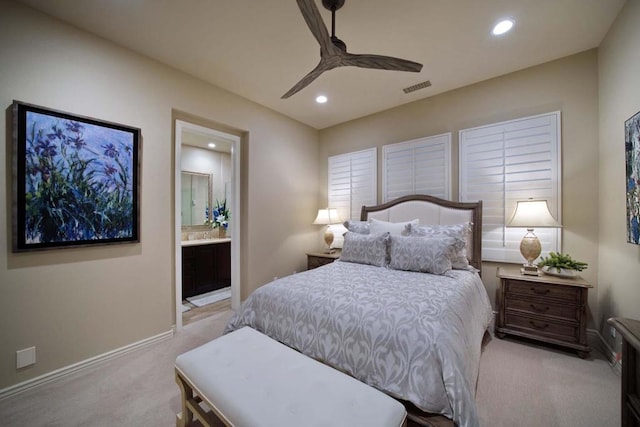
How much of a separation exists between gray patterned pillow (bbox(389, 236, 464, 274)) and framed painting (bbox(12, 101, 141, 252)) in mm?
2632

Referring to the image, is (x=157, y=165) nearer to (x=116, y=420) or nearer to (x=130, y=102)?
(x=130, y=102)

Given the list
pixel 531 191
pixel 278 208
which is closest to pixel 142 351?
pixel 278 208

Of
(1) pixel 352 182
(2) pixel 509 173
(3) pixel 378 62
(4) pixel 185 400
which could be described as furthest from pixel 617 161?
(4) pixel 185 400

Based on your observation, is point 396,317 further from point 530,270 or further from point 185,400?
point 530,270

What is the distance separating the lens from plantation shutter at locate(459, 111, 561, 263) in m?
2.70

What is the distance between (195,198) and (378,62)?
4.19 meters

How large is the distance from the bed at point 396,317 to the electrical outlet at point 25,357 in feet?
4.83

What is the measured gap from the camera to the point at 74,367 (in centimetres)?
213

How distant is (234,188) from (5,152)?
6.70ft

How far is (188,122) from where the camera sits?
3.02m

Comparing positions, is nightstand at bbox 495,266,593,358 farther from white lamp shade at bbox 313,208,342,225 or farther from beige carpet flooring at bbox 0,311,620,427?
white lamp shade at bbox 313,208,342,225

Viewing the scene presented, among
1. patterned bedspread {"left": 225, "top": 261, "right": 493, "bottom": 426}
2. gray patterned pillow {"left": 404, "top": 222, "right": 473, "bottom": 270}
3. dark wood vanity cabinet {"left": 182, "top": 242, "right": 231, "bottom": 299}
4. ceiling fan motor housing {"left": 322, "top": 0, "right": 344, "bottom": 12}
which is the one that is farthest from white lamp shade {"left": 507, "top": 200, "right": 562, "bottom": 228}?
dark wood vanity cabinet {"left": 182, "top": 242, "right": 231, "bottom": 299}

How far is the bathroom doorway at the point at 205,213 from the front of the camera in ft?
10.8

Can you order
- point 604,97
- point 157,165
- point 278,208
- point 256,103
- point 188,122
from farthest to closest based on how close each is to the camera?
1. point 278,208
2. point 256,103
3. point 188,122
4. point 157,165
5. point 604,97
